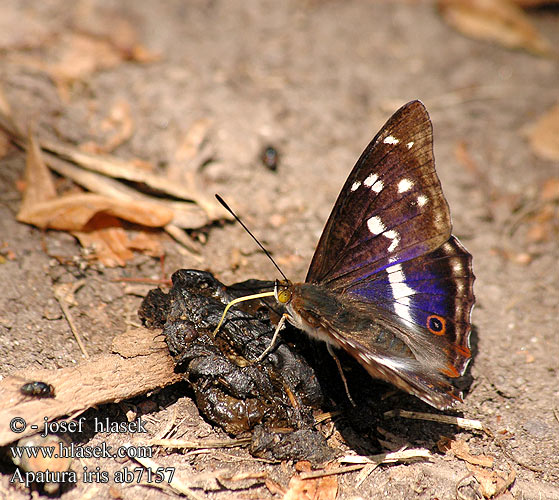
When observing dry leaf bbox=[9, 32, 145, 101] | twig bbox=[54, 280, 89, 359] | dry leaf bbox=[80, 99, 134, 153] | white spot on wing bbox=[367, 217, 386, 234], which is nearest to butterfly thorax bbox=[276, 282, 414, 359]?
white spot on wing bbox=[367, 217, 386, 234]

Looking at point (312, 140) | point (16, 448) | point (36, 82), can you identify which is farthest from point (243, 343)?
point (36, 82)

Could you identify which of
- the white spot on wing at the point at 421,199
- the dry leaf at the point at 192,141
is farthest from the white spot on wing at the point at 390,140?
the dry leaf at the point at 192,141

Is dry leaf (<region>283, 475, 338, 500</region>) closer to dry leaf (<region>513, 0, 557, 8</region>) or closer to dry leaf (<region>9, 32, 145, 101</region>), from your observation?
dry leaf (<region>9, 32, 145, 101</region>)

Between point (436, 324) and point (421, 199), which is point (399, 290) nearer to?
point (436, 324)

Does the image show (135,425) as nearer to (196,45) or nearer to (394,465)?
(394,465)

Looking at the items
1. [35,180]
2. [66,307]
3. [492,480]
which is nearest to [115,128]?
[35,180]

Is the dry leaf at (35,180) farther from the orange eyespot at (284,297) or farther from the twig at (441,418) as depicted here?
the twig at (441,418)

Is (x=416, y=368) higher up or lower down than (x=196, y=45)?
lower down
